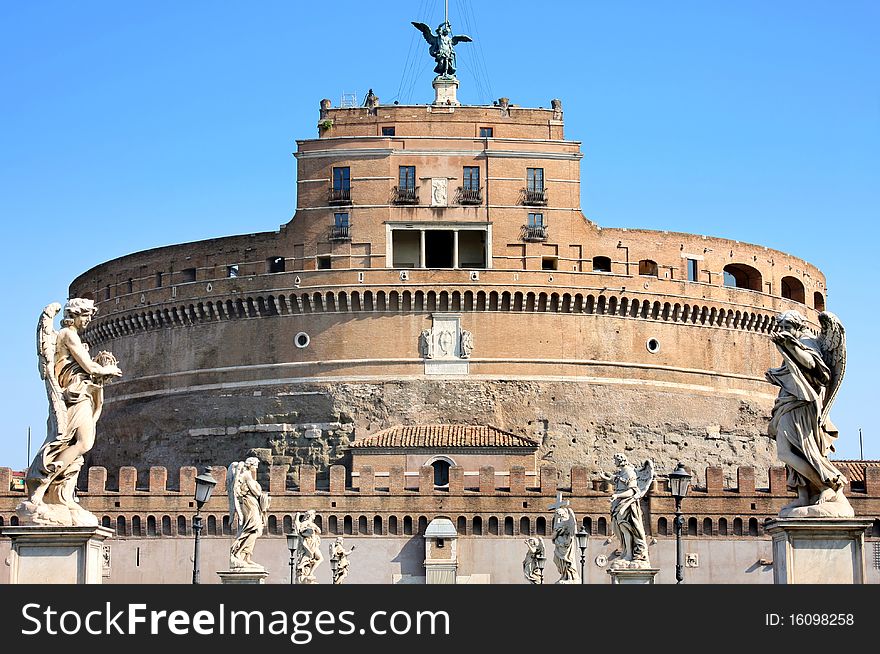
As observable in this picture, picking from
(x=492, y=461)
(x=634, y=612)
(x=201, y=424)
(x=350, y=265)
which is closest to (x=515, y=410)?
(x=492, y=461)

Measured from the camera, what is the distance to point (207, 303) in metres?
57.0

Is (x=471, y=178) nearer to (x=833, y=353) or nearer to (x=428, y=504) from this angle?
(x=428, y=504)

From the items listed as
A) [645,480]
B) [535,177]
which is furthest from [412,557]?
[645,480]

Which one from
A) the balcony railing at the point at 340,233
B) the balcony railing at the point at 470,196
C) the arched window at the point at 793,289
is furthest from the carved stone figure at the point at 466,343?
the arched window at the point at 793,289

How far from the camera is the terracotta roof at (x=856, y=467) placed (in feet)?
169

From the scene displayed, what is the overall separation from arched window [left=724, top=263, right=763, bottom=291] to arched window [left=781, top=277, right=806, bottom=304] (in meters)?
1.53

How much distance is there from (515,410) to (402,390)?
154 inches

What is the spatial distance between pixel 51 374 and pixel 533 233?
4328 centimetres

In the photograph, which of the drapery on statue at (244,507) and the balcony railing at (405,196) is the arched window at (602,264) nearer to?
the balcony railing at (405,196)

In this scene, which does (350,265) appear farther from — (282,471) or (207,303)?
(282,471)

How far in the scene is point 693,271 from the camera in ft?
190

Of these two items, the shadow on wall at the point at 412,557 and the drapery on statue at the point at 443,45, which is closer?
the shadow on wall at the point at 412,557

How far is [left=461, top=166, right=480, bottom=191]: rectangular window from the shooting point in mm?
56281

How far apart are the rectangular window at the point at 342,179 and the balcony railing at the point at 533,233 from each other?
6.39 meters
